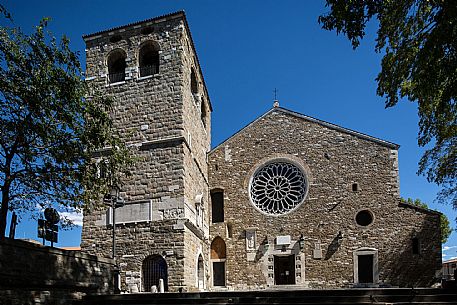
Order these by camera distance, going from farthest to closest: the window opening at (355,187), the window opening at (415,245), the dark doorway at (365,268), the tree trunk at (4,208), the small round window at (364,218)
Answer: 1. the window opening at (355,187)
2. the small round window at (364,218)
3. the dark doorway at (365,268)
4. the window opening at (415,245)
5. the tree trunk at (4,208)

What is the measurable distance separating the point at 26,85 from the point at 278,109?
1309 centimetres

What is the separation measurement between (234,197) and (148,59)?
23.9 feet

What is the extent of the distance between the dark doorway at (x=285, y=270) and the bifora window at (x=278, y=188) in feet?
6.70

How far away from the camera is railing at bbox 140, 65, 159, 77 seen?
55.0 ft

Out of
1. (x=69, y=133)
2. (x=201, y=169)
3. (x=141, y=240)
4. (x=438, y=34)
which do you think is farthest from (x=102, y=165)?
(x=438, y=34)

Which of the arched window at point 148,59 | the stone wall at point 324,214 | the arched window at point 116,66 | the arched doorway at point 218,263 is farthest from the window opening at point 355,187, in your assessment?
the arched window at point 116,66

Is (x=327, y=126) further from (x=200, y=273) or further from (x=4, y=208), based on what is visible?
(x=4, y=208)

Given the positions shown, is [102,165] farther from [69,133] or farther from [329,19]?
[329,19]

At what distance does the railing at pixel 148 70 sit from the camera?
660 inches

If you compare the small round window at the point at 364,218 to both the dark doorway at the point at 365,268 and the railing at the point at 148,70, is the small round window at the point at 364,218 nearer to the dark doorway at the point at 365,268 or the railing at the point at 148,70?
the dark doorway at the point at 365,268

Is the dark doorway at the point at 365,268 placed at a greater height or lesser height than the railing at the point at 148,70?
lesser

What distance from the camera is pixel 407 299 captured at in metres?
7.77

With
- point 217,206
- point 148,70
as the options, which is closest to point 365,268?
point 217,206

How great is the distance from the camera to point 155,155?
1551 centimetres
